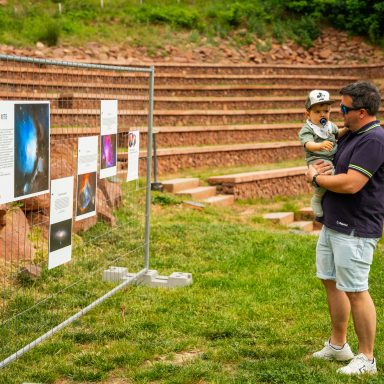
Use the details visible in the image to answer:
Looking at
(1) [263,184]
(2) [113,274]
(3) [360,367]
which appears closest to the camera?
(3) [360,367]

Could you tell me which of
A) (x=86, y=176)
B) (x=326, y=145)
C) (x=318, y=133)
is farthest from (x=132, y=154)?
(x=326, y=145)

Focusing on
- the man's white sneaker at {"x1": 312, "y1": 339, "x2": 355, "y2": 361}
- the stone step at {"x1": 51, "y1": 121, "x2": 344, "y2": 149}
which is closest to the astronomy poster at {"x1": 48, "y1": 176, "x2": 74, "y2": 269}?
the man's white sneaker at {"x1": 312, "y1": 339, "x2": 355, "y2": 361}

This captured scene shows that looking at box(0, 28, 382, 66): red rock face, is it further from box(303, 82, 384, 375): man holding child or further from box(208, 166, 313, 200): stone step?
box(303, 82, 384, 375): man holding child

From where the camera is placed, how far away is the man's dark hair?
3211mm

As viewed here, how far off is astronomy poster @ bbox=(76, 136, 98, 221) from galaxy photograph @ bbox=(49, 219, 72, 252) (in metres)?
0.21

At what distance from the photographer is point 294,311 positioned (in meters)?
4.60

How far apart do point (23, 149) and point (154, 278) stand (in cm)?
265

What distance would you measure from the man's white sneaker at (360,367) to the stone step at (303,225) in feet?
17.8

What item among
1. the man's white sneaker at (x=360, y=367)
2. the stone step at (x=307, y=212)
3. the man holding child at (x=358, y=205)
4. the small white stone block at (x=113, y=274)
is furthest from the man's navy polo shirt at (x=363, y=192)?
the stone step at (x=307, y=212)

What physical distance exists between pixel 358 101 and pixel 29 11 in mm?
17185

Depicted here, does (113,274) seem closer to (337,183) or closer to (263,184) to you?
(337,183)

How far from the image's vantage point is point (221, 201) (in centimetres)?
964

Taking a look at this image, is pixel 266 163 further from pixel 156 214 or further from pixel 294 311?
pixel 294 311

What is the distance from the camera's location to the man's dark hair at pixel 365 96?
10.5 ft
